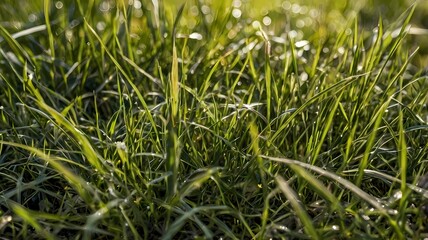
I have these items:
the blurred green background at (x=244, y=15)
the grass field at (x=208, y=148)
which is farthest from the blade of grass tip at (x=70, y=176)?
the blurred green background at (x=244, y=15)

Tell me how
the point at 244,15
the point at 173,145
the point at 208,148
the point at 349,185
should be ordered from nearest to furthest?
1. the point at 349,185
2. the point at 173,145
3. the point at 208,148
4. the point at 244,15

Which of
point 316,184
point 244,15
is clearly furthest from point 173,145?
point 244,15

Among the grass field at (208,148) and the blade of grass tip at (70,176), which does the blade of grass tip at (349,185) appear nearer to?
the grass field at (208,148)

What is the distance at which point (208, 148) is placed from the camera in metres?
2.33

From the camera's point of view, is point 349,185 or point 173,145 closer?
point 349,185

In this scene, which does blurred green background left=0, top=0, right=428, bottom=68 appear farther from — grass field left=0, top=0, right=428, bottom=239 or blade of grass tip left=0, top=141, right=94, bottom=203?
blade of grass tip left=0, top=141, right=94, bottom=203

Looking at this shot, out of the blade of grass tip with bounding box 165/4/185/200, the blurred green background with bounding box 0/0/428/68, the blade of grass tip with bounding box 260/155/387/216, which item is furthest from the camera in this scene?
Result: the blurred green background with bounding box 0/0/428/68

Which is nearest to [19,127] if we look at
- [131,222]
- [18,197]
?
[18,197]

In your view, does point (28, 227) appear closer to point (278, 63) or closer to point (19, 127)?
point (19, 127)

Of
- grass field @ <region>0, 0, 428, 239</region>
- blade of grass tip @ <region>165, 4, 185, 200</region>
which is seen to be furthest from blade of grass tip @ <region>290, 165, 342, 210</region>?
blade of grass tip @ <region>165, 4, 185, 200</region>

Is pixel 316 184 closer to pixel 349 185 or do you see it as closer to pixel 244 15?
pixel 349 185

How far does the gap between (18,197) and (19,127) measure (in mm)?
330

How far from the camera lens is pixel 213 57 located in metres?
2.90

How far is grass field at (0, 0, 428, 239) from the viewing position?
6.35 ft
